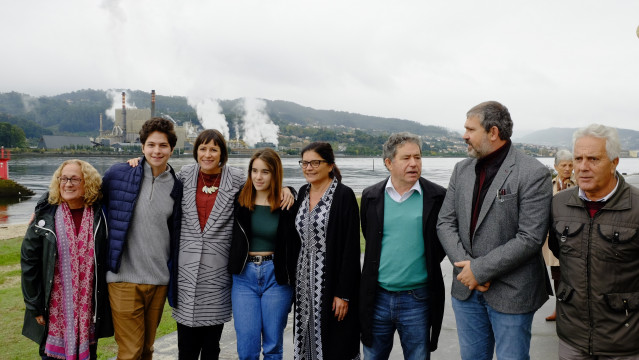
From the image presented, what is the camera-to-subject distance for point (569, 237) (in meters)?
2.35

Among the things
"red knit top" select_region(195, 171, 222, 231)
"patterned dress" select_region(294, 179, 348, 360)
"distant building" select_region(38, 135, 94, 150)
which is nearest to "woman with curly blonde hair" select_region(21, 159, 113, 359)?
"red knit top" select_region(195, 171, 222, 231)

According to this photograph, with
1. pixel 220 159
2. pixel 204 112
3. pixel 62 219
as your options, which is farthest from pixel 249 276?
pixel 204 112

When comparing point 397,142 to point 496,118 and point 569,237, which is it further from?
point 569,237

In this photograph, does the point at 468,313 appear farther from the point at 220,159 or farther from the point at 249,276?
the point at 220,159

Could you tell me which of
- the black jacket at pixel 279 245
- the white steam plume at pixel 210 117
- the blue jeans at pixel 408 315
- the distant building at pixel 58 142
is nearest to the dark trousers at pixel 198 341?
the black jacket at pixel 279 245

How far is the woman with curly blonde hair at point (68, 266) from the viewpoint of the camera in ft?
9.50

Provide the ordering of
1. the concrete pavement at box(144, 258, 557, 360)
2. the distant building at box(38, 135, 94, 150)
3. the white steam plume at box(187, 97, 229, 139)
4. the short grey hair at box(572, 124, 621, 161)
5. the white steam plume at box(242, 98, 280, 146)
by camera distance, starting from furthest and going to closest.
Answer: the white steam plume at box(187, 97, 229, 139) < the white steam plume at box(242, 98, 280, 146) < the distant building at box(38, 135, 94, 150) < the concrete pavement at box(144, 258, 557, 360) < the short grey hair at box(572, 124, 621, 161)

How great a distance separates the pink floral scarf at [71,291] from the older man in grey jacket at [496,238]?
2.41 metres

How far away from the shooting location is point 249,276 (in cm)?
304

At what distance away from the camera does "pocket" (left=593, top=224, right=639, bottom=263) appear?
7.07 feet

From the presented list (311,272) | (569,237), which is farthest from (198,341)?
(569,237)

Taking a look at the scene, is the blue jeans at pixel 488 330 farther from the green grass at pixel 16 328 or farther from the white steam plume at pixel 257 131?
the white steam plume at pixel 257 131

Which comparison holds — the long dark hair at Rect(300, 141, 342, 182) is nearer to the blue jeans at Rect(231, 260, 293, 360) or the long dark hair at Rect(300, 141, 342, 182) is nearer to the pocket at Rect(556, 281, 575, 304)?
the blue jeans at Rect(231, 260, 293, 360)

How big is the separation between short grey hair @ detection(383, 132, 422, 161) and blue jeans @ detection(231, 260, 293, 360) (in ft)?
3.68
